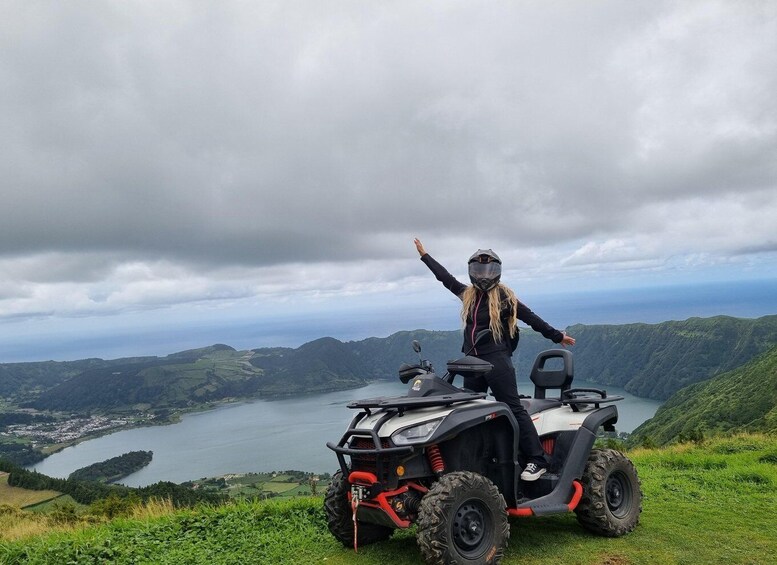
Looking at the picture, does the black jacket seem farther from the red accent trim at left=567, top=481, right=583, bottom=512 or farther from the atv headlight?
the red accent trim at left=567, top=481, right=583, bottom=512

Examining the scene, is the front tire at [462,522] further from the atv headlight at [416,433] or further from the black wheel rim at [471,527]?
the atv headlight at [416,433]

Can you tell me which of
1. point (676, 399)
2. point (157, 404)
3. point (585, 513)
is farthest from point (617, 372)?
point (585, 513)

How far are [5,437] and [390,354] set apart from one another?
4366 inches

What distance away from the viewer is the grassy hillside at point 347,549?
456 cm

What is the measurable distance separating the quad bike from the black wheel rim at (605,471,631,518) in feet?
0.03

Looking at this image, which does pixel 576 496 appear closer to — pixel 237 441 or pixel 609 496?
pixel 609 496

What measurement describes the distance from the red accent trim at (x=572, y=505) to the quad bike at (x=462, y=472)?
0.4 inches

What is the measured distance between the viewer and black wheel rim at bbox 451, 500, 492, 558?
4.20m

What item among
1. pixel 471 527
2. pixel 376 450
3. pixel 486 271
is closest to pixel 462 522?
pixel 471 527

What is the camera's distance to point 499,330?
16.9ft

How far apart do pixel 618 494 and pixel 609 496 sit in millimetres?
135

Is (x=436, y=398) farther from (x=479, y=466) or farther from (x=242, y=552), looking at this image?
(x=242, y=552)

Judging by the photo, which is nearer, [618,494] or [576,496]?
[576,496]

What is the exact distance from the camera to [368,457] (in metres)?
4.45
